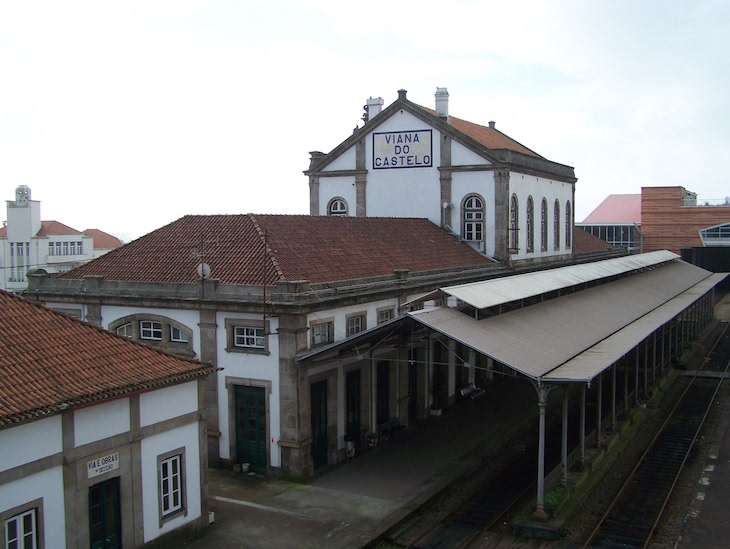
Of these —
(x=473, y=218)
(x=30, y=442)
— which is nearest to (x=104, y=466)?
(x=30, y=442)

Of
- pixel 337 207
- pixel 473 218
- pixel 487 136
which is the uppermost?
pixel 487 136

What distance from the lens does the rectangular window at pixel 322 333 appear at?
20.3 metres

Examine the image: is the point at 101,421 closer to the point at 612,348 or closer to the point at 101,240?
the point at 612,348

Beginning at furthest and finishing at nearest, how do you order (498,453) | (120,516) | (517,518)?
(498,453), (517,518), (120,516)

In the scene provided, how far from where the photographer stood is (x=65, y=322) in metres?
15.4

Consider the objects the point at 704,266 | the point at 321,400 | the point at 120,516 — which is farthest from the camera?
the point at 704,266

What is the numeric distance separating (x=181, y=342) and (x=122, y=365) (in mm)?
6523

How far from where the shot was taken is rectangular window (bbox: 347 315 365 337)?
862 inches

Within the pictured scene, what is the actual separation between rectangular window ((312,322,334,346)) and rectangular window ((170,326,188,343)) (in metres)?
3.75

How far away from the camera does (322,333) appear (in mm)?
20672

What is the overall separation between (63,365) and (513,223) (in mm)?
24790

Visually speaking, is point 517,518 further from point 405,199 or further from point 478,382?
point 405,199

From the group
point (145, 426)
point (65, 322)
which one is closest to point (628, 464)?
point (145, 426)

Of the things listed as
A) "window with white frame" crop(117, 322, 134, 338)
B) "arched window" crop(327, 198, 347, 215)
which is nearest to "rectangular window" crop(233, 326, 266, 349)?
"window with white frame" crop(117, 322, 134, 338)
